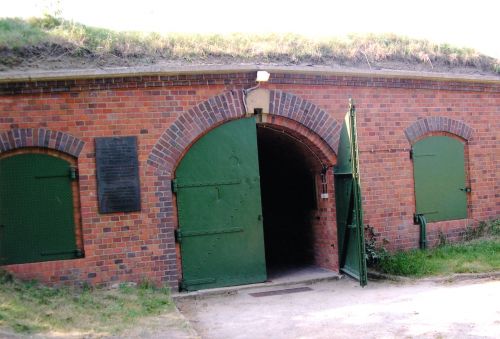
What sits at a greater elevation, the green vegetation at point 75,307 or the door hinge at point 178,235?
the door hinge at point 178,235

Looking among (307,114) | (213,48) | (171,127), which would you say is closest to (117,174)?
(171,127)

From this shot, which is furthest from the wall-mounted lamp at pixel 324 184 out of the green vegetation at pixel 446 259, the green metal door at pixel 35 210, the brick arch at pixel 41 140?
the green metal door at pixel 35 210

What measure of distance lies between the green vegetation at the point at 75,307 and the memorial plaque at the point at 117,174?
4.17ft

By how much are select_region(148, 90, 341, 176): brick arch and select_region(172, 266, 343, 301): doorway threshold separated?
1990mm

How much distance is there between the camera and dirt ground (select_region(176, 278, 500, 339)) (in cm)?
620

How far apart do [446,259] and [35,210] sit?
6.82m

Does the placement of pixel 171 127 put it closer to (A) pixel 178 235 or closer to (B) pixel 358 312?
(A) pixel 178 235

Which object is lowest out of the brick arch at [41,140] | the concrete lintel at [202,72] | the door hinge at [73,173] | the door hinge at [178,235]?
the door hinge at [178,235]

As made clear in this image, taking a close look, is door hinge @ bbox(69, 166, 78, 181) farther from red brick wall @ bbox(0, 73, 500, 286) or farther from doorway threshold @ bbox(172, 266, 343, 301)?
doorway threshold @ bbox(172, 266, 343, 301)

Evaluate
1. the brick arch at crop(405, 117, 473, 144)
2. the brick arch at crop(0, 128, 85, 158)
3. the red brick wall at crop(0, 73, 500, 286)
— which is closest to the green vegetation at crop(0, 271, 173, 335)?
the red brick wall at crop(0, 73, 500, 286)

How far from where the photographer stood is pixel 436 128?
10.4 meters

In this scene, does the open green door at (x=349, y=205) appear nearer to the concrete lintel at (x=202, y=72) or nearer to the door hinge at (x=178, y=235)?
the concrete lintel at (x=202, y=72)

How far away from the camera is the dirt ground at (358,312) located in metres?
6.20

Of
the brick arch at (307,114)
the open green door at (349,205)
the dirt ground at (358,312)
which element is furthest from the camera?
the brick arch at (307,114)
